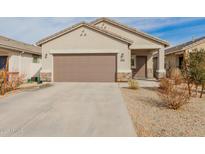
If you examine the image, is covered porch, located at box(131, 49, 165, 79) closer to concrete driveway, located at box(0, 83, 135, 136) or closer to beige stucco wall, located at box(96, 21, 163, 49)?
beige stucco wall, located at box(96, 21, 163, 49)

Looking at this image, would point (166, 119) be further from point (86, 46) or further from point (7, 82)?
point (86, 46)

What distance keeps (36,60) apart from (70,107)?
14.0 m

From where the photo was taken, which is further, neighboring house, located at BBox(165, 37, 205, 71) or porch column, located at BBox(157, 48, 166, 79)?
neighboring house, located at BBox(165, 37, 205, 71)

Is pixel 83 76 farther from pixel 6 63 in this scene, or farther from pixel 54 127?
pixel 54 127

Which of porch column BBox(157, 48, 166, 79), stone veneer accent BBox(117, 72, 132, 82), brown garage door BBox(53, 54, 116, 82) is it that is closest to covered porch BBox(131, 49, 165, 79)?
porch column BBox(157, 48, 166, 79)

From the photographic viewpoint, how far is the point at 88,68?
1502 centimetres

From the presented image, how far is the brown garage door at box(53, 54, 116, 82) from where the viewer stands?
15.0m

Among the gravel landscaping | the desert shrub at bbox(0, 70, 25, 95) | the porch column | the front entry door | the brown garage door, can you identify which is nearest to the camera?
the gravel landscaping

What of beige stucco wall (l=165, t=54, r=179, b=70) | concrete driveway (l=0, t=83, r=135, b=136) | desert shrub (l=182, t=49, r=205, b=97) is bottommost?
concrete driveway (l=0, t=83, r=135, b=136)

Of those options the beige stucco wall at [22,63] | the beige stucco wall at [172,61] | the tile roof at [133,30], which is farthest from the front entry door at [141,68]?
the beige stucco wall at [22,63]

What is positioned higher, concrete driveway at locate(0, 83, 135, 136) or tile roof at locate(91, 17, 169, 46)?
tile roof at locate(91, 17, 169, 46)

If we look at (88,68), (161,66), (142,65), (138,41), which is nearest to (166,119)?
(88,68)

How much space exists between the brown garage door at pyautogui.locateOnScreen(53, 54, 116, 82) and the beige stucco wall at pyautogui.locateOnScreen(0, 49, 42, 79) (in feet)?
11.5

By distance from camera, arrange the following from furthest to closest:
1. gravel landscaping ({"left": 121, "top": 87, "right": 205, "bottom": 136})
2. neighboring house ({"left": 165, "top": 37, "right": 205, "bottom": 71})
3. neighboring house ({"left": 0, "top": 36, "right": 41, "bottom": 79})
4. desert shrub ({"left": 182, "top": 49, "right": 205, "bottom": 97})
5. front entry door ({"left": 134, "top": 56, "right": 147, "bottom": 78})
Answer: front entry door ({"left": 134, "top": 56, "right": 147, "bottom": 78}) < neighboring house ({"left": 165, "top": 37, "right": 205, "bottom": 71}) < neighboring house ({"left": 0, "top": 36, "right": 41, "bottom": 79}) < desert shrub ({"left": 182, "top": 49, "right": 205, "bottom": 97}) < gravel landscaping ({"left": 121, "top": 87, "right": 205, "bottom": 136})
